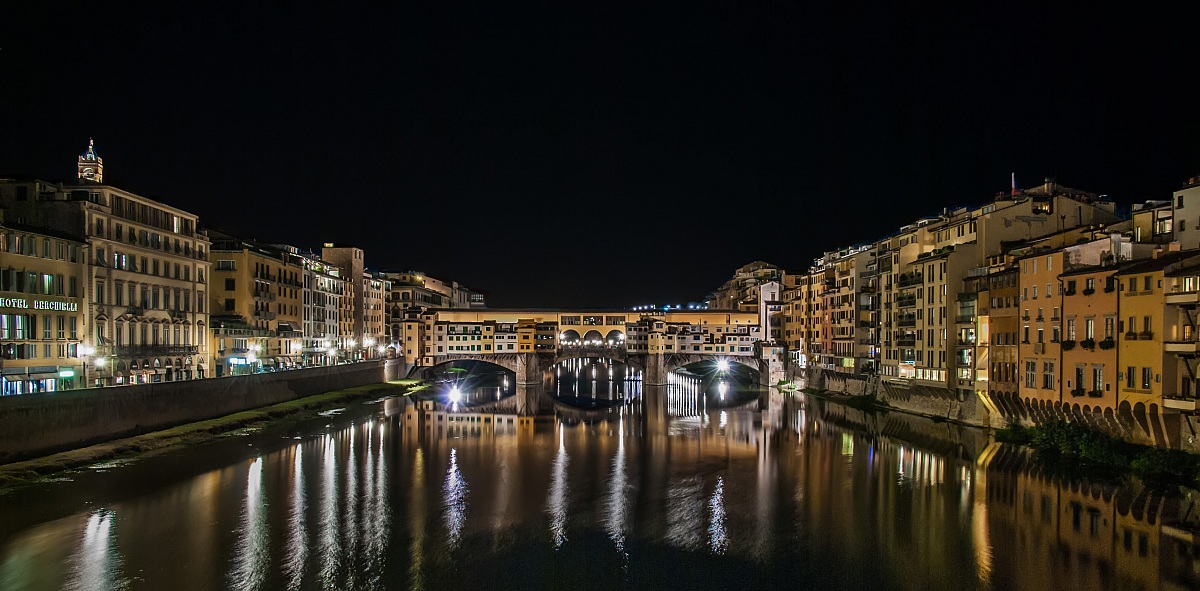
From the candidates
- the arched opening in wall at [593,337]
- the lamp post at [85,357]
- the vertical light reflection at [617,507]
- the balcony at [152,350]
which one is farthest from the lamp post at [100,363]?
the arched opening in wall at [593,337]

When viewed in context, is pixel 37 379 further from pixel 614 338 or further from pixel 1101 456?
pixel 614 338

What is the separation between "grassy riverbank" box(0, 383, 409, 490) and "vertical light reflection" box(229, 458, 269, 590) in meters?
7.31

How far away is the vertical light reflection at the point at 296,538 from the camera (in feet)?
72.8

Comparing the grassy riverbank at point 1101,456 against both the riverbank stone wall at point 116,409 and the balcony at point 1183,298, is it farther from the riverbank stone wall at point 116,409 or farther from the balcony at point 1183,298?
the riverbank stone wall at point 116,409

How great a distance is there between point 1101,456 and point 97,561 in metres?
35.0

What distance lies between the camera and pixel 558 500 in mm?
31328

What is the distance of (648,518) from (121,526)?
54.9 ft

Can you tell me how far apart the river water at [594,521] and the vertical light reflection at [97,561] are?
8 cm

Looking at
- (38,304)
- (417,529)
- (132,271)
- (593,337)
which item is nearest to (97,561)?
(417,529)

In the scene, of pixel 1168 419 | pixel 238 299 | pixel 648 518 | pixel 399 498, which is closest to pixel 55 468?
pixel 399 498

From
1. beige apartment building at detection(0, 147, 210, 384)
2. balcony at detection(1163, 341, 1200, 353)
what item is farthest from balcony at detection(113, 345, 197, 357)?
balcony at detection(1163, 341, 1200, 353)

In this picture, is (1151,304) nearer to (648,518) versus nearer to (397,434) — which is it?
(648,518)

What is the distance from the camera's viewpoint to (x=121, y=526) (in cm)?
2614

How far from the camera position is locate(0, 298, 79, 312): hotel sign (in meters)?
36.4
